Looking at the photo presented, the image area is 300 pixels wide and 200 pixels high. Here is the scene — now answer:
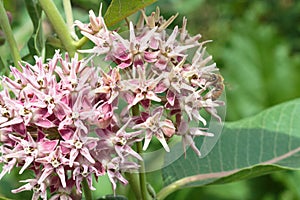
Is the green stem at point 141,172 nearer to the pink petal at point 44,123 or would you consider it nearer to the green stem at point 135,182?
the green stem at point 135,182

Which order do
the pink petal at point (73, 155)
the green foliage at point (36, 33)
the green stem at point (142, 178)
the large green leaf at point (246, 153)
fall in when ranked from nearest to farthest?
the pink petal at point (73, 155)
the green stem at point (142, 178)
the green foliage at point (36, 33)
the large green leaf at point (246, 153)

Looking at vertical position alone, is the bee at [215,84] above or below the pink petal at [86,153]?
above

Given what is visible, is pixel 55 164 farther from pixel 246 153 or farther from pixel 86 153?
pixel 246 153

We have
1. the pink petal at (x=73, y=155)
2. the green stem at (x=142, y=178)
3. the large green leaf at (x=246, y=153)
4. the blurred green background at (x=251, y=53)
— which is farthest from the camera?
the blurred green background at (x=251, y=53)

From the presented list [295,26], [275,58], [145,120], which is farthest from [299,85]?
[145,120]

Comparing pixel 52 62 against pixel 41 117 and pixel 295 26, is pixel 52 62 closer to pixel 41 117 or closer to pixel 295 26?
pixel 41 117

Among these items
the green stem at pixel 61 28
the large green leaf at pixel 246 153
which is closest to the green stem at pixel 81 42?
the green stem at pixel 61 28
